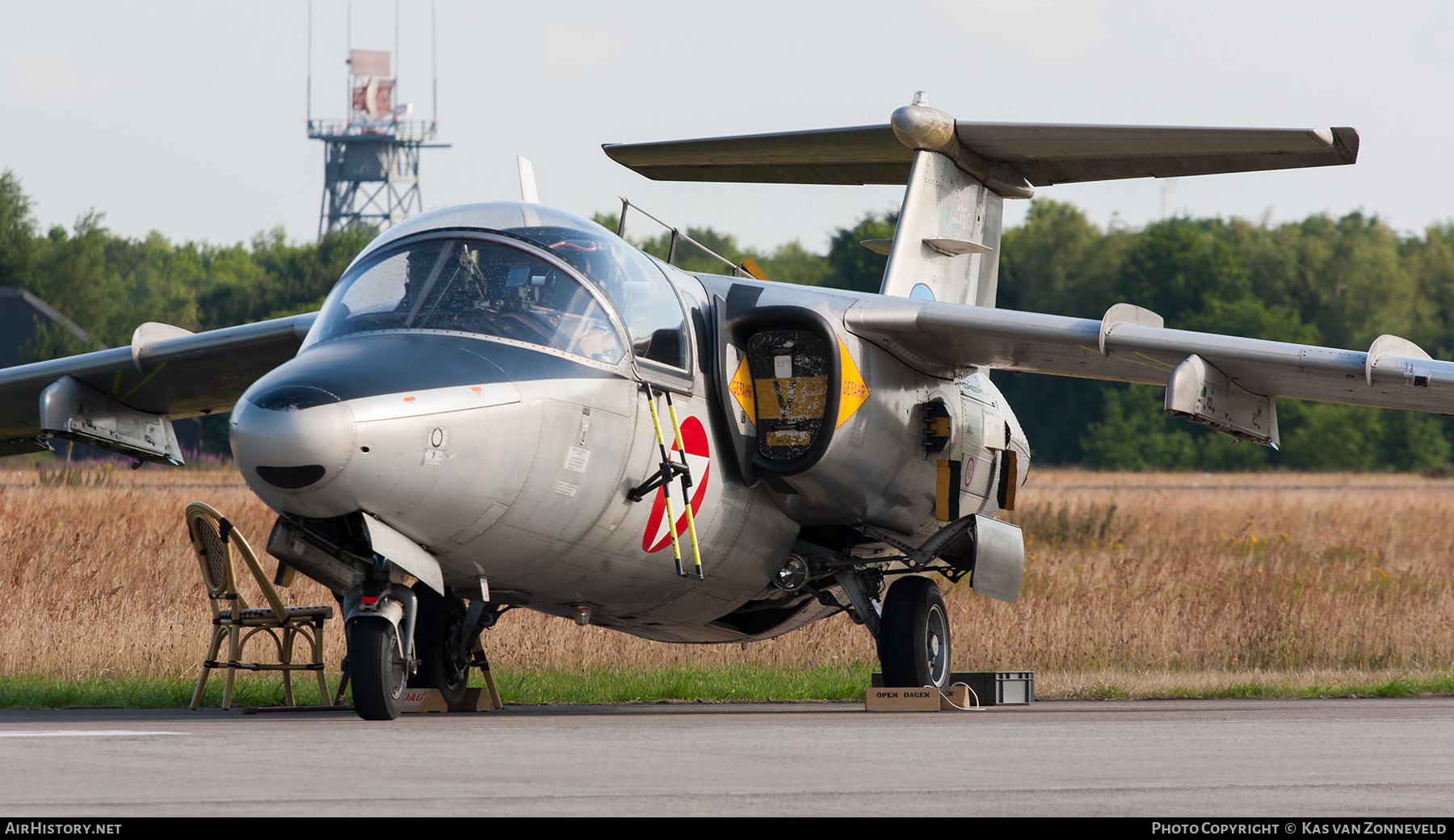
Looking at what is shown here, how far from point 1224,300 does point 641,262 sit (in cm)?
6623

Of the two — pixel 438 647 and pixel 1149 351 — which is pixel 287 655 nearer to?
pixel 438 647

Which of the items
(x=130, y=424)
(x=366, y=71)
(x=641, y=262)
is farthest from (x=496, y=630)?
(x=366, y=71)

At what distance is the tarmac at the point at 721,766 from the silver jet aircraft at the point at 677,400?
103cm

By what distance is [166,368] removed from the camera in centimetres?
1192

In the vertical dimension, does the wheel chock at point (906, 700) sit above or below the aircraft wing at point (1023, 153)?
below

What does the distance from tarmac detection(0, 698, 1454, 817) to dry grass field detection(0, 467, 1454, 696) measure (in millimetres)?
4377

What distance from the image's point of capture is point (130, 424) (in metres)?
12.4

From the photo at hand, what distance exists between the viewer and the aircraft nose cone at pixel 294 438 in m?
7.10

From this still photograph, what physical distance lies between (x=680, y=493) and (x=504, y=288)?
5.92ft

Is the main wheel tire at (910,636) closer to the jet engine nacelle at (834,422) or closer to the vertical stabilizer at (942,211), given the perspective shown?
the jet engine nacelle at (834,422)

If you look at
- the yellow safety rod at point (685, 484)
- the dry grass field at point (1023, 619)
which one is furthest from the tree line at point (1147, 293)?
the yellow safety rod at point (685, 484)

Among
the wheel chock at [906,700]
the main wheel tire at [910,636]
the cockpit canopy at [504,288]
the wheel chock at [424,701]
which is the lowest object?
the wheel chock at [906,700]

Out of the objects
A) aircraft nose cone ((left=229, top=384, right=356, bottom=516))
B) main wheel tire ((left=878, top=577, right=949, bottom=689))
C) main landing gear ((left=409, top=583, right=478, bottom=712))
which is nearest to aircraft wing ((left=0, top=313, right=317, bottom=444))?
main landing gear ((left=409, top=583, right=478, bottom=712))
